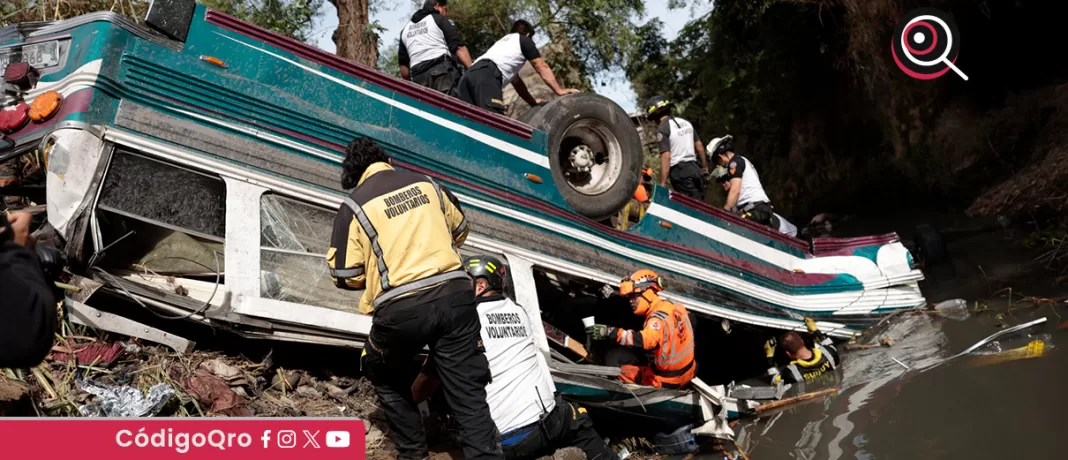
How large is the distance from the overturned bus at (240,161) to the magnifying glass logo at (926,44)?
6.76m

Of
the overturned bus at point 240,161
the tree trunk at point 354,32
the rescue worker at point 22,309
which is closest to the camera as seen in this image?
the rescue worker at point 22,309

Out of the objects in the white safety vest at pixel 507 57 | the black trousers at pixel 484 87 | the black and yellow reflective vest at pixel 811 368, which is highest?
the white safety vest at pixel 507 57

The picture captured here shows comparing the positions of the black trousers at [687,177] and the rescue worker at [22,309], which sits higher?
the black trousers at [687,177]

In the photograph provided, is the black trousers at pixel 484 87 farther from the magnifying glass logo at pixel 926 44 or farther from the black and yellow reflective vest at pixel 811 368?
the magnifying glass logo at pixel 926 44

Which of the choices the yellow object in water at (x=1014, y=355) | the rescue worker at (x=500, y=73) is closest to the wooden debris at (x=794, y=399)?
Result: the yellow object in water at (x=1014, y=355)

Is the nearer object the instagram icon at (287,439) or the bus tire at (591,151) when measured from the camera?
the instagram icon at (287,439)

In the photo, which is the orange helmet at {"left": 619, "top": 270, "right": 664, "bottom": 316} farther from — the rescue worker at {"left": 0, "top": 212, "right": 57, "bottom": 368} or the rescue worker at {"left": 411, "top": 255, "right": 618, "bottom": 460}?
the rescue worker at {"left": 0, "top": 212, "right": 57, "bottom": 368}

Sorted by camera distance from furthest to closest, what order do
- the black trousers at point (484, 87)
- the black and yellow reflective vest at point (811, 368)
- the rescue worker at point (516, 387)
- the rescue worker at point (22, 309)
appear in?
the black and yellow reflective vest at point (811, 368) → the black trousers at point (484, 87) → the rescue worker at point (516, 387) → the rescue worker at point (22, 309)

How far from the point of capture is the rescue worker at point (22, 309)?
7.51 feet

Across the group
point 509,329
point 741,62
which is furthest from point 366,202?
point 741,62

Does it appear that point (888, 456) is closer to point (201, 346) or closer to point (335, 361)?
point (335, 361)

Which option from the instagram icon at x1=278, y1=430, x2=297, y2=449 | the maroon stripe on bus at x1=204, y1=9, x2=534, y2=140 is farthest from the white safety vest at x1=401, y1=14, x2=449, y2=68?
the instagram icon at x1=278, y1=430, x2=297, y2=449

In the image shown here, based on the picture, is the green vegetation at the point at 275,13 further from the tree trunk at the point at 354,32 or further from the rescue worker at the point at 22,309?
the rescue worker at the point at 22,309

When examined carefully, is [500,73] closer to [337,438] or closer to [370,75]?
[370,75]
